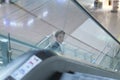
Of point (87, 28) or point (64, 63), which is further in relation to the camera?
point (87, 28)

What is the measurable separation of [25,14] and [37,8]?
0.84 m

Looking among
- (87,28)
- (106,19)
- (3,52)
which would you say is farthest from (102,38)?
(3,52)

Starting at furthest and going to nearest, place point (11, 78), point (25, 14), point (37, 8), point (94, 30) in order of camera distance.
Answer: point (94, 30) → point (37, 8) → point (25, 14) → point (11, 78)

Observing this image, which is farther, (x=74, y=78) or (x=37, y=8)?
(x=37, y=8)

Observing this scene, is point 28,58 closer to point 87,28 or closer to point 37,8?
point 37,8

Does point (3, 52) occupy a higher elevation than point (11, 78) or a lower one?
lower

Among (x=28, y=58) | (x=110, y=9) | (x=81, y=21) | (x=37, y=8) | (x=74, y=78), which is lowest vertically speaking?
(x=110, y=9)

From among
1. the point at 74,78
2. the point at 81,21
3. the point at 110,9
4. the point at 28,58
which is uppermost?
the point at 28,58

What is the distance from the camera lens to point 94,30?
29.2ft

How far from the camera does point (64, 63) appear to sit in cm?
148

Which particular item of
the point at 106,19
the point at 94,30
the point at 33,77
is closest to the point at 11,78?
the point at 33,77

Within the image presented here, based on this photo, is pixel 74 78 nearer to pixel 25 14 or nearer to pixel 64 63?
pixel 64 63

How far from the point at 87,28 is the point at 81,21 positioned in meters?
0.45

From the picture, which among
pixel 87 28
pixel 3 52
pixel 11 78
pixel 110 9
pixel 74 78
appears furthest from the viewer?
pixel 110 9
